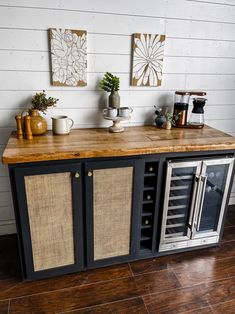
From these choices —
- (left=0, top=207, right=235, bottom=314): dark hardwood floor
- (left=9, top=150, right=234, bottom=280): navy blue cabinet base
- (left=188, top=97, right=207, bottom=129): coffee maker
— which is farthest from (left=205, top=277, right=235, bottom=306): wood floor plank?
(left=188, top=97, right=207, bottom=129): coffee maker

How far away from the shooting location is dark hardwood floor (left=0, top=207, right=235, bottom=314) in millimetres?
1561

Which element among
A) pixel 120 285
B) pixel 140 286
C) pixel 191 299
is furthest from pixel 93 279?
pixel 191 299

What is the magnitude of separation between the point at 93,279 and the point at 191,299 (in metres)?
0.67

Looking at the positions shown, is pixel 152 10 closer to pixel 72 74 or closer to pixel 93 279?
pixel 72 74

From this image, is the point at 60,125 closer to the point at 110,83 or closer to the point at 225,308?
the point at 110,83

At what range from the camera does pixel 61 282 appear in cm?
174

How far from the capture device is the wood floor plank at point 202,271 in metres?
1.78

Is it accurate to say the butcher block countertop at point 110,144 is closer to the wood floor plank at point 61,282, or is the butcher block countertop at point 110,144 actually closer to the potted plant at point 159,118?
the potted plant at point 159,118

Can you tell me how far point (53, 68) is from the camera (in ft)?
6.05

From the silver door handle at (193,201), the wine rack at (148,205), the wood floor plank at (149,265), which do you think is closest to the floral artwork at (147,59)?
the wine rack at (148,205)

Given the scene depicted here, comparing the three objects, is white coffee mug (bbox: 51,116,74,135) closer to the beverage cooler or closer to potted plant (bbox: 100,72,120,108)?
potted plant (bbox: 100,72,120,108)

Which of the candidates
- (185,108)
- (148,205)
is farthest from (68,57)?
(148,205)

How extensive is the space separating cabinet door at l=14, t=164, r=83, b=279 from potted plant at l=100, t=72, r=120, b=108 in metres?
0.68

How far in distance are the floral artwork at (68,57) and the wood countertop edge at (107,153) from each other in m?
0.70
